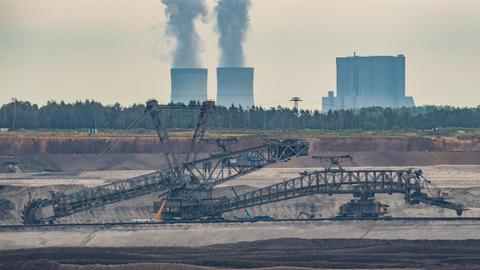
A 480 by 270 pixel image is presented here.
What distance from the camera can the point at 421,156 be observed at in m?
176

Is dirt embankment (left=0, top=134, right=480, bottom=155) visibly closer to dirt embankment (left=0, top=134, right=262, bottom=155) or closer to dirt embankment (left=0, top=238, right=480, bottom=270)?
dirt embankment (left=0, top=134, right=262, bottom=155)

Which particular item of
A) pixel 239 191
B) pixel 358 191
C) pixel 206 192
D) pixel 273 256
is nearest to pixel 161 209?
pixel 206 192

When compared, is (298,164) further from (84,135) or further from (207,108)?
(207,108)

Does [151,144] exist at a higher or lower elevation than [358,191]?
higher

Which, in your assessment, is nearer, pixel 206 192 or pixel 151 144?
pixel 206 192

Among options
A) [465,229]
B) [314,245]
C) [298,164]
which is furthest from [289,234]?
[298,164]

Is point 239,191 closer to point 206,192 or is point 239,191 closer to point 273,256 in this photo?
point 206,192

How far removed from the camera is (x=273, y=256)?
288 feet

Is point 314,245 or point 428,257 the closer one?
point 428,257

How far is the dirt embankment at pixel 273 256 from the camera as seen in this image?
8350 centimetres

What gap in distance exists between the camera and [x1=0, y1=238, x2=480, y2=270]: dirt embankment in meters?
83.5

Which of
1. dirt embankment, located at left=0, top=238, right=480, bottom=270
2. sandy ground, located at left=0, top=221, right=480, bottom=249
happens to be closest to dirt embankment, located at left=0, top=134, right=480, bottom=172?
sandy ground, located at left=0, top=221, right=480, bottom=249

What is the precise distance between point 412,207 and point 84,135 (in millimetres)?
80683

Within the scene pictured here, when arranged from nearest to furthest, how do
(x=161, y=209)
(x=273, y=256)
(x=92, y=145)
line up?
1. (x=273, y=256)
2. (x=161, y=209)
3. (x=92, y=145)
